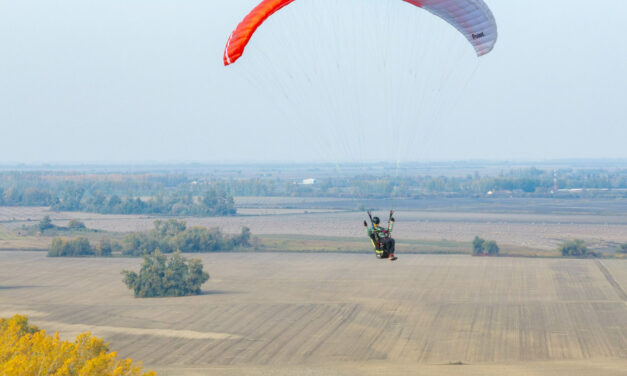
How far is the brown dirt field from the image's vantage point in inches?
1255

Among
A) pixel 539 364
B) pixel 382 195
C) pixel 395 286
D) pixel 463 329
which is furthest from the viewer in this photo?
pixel 382 195

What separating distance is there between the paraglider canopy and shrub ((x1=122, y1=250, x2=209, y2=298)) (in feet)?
88.8

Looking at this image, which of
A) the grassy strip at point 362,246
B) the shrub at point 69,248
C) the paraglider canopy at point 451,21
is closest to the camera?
the paraglider canopy at point 451,21

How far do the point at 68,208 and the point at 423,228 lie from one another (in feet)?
228

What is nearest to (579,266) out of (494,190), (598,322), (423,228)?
(598,322)

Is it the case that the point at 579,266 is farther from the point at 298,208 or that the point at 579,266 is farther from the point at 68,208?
the point at 68,208

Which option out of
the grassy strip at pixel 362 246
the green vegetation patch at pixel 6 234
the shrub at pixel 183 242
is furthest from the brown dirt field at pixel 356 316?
the green vegetation patch at pixel 6 234

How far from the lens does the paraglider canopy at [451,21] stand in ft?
76.1

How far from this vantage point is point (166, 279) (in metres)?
49.5

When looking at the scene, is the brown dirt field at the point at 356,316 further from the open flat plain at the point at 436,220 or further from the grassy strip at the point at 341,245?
the open flat plain at the point at 436,220

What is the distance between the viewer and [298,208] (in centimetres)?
14025

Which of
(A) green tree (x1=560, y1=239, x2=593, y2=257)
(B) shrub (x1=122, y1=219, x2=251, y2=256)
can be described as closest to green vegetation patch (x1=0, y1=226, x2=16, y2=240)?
Result: (B) shrub (x1=122, y1=219, x2=251, y2=256)

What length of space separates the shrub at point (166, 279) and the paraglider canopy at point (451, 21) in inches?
1066

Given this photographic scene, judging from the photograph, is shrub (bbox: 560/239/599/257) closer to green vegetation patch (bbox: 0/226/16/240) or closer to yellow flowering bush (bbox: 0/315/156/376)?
green vegetation patch (bbox: 0/226/16/240)
